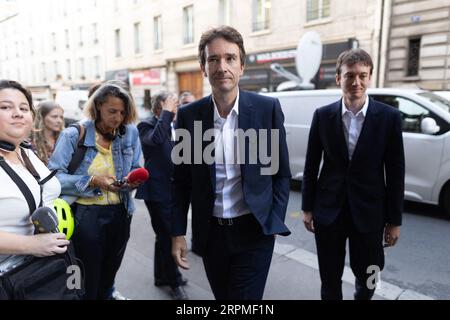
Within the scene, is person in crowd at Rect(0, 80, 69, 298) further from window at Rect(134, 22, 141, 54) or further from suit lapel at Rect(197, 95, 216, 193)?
window at Rect(134, 22, 141, 54)

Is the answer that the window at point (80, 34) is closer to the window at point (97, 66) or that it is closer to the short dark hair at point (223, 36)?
the window at point (97, 66)

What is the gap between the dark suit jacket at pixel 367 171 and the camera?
2158 mm

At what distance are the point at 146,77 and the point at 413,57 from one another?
14168 millimetres

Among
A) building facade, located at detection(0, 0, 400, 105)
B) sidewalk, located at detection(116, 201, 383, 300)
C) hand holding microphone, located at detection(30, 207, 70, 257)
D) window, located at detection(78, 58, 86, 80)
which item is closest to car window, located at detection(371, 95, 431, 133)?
sidewalk, located at detection(116, 201, 383, 300)

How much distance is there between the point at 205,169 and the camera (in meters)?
1.88

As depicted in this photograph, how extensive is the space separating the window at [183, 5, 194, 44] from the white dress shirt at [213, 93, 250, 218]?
22.8 feet

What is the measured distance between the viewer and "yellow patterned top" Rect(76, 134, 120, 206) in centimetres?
225

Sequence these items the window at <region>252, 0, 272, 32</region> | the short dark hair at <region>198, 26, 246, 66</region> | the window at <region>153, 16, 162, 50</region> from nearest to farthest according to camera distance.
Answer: the short dark hair at <region>198, 26, 246, 66</region>
the window at <region>252, 0, 272, 32</region>
the window at <region>153, 16, 162, 50</region>

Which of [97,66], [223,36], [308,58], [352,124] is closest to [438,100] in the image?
[352,124]
